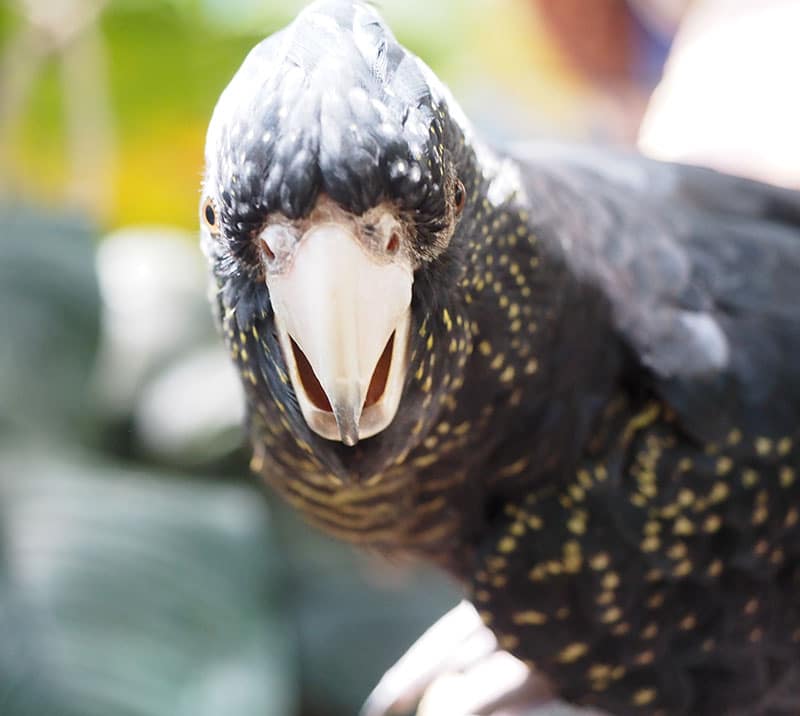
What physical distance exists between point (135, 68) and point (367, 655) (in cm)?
261

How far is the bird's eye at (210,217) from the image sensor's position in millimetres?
934

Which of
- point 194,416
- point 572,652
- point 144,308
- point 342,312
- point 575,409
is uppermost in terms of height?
point 342,312

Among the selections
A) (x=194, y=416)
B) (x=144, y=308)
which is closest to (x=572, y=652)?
(x=194, y=416)

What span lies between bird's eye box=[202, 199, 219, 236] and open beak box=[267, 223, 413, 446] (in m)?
0.10

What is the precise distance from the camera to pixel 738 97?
209cm

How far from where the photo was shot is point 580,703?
1.39 m

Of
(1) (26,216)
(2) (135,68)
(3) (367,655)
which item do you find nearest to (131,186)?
(2) (135,68)

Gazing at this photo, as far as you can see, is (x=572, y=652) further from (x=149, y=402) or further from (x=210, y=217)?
(x=149, y=402)

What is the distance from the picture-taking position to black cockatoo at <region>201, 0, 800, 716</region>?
950 mm

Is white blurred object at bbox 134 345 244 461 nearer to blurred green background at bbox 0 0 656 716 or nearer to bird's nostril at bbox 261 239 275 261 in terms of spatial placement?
blurred green background at bbox 0 0 656 716

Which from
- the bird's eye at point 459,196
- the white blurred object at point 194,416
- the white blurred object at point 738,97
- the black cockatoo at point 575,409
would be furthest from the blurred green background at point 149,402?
the bird's eye at point 459,196

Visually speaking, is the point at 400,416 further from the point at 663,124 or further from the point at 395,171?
the point at 663,124

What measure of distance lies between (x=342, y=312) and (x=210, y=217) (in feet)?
0.71

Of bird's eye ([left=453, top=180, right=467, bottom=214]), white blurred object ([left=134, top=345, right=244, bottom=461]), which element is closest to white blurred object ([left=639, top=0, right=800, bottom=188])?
bird's eye ([left=453, top=180, right=467, bottom=214])
